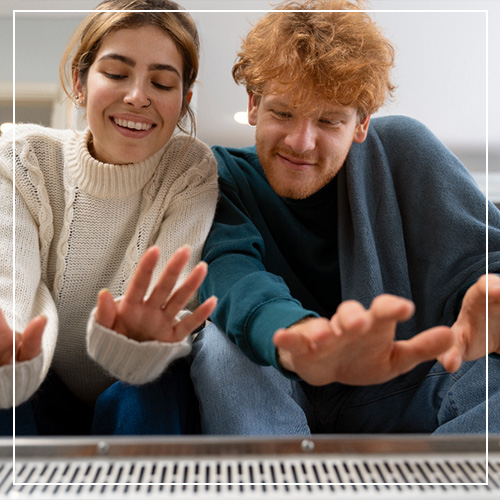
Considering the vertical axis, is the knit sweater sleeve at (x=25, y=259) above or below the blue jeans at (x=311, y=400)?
above

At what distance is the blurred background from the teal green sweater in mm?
88

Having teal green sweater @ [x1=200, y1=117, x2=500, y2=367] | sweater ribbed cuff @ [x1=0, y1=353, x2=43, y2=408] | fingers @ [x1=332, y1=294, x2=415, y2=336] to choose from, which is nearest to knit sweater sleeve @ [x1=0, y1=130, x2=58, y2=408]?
sweater ribbed cuff @ [x1=0, y1=353, x2=43, y2=408]

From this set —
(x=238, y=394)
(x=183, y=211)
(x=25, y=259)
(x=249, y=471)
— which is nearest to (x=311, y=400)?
(x=238, y=394)

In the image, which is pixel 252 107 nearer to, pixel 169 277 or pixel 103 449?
pixel 169 277

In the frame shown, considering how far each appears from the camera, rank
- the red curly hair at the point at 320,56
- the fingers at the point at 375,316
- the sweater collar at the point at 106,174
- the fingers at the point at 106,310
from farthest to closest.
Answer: the sweater collar at the point at 106,174
the red curly hair at the point at 320,56
the fingers at the point at 106,310
the fingers at the point at 375,316

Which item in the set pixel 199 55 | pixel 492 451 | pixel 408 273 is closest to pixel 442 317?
pixel 408 273

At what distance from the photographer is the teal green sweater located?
0.72 metres

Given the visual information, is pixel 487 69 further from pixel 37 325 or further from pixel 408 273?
pixel 37 325

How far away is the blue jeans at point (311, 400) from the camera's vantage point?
646 millimetres

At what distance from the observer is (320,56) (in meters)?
0.68

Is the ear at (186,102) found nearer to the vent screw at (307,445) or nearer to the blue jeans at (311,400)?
the blue jeans at (311,400)

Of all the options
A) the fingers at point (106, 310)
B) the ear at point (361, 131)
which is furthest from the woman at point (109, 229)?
the ear at point (361, 131)

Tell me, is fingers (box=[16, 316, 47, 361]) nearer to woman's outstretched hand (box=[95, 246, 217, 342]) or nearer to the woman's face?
woman's outstretched hand (box=[95, 246, 217, 342])

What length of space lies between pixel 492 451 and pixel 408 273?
0.31m
